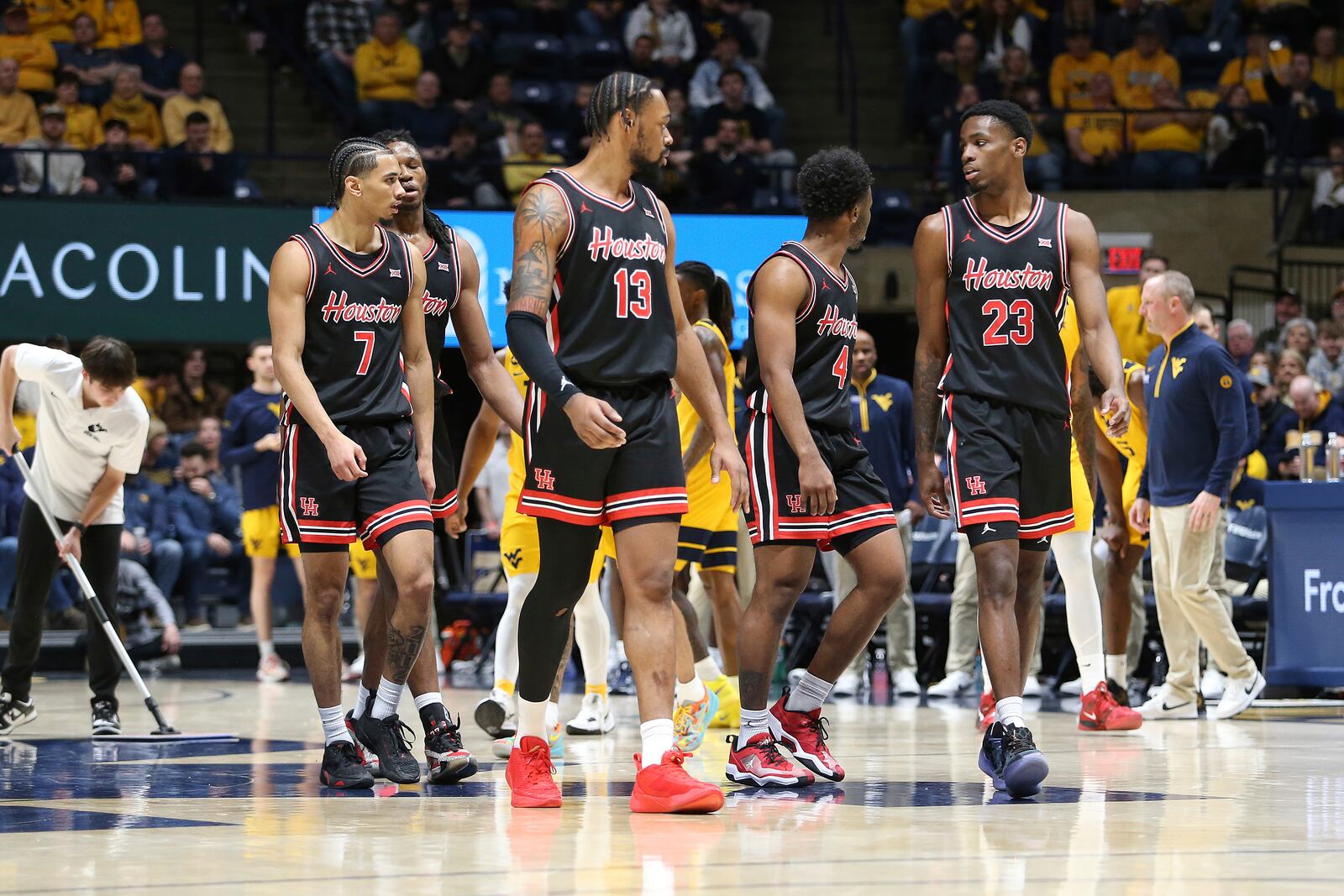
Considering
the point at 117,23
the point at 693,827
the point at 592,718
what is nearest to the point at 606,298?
the point at 693,827

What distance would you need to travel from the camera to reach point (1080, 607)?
299 inches

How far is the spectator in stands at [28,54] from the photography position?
15641 millimetres

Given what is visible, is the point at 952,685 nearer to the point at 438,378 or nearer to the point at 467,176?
the point at 438,378

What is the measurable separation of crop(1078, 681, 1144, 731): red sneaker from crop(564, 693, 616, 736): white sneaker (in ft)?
6.79

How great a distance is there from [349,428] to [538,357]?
42.7 inches

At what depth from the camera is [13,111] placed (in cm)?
1512

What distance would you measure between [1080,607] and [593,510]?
129 inches

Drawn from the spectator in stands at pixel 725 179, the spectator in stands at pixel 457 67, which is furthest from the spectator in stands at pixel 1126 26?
the spectator in stands at pixel 457 67

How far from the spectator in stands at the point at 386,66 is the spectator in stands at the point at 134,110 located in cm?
195

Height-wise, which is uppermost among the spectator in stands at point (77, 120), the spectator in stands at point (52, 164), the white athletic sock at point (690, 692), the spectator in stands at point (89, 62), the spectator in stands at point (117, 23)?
the spectator in stands at point (117, 23)

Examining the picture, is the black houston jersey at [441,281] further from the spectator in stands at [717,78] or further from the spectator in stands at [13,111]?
the spectator in stands at [717,78]

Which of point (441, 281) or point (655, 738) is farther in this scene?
point (441, 281)

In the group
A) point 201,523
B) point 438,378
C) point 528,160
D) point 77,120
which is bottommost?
point 201,523

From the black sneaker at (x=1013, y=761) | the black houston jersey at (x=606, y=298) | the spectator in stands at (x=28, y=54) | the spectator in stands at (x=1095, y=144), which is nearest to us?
the black houston jersey at (x=606, y=298)
